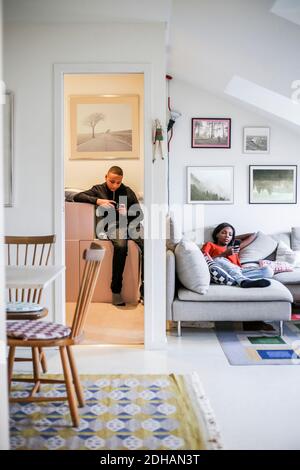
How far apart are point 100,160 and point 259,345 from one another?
3139 millimetres

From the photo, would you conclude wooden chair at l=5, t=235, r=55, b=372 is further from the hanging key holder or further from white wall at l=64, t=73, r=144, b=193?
white wall at l=64, t=73, r=144, b=193

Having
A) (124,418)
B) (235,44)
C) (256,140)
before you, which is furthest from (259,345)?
(256,140)

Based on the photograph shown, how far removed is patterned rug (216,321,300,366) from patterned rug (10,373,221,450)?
2.02 feet

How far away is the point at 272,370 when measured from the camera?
3.65 metres

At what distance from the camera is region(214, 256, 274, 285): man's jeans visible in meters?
4.81

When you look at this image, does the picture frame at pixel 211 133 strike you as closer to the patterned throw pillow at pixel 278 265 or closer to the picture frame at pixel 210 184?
the picture frame at pixel 210 184

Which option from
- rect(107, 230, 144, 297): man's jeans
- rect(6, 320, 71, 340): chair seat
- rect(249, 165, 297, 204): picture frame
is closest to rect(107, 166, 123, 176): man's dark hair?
rect(107, 230, 144, 297): man's jeans

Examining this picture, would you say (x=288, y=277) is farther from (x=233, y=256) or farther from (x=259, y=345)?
(x=259, y=345)

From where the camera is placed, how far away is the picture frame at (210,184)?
6.43 meters

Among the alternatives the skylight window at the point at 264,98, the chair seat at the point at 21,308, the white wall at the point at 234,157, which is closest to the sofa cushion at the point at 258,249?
the white wall at the point at 234,157

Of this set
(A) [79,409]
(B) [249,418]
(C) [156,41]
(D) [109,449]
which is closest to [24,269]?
(A) [79,409]

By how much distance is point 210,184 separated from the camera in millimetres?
6445

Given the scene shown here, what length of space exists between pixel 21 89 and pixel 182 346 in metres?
2.28

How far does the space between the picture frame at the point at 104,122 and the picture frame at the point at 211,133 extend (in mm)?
677
